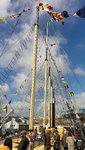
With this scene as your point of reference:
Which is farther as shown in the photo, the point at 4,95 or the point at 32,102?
the point at 4,95

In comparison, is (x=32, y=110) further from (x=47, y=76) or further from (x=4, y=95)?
(x=47, y=76)

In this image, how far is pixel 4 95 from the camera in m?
20.9

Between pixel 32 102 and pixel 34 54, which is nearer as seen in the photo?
pixel 32 102

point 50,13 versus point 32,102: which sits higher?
point 50,13

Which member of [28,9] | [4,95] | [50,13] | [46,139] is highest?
[28,9]

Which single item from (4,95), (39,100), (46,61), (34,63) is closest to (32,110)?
(34,63)

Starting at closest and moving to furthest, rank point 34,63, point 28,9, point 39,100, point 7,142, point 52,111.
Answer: point 7,142 → point 34,63 → point 28,9 → point 52,111 → point 39,100

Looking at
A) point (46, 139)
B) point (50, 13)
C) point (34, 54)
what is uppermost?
point (50, 13)

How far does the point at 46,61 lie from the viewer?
3084 centimetres

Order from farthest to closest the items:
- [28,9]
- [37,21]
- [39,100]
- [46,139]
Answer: [39,100] → [28,9] → [37,21] → [46,139]

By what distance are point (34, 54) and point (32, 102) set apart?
4.36 m

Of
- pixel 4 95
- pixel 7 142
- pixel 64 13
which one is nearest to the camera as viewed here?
pixel 7 142

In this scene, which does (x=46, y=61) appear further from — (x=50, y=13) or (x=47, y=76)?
(x=50, y=13)

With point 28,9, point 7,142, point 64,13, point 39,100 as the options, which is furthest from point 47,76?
point 7,142
